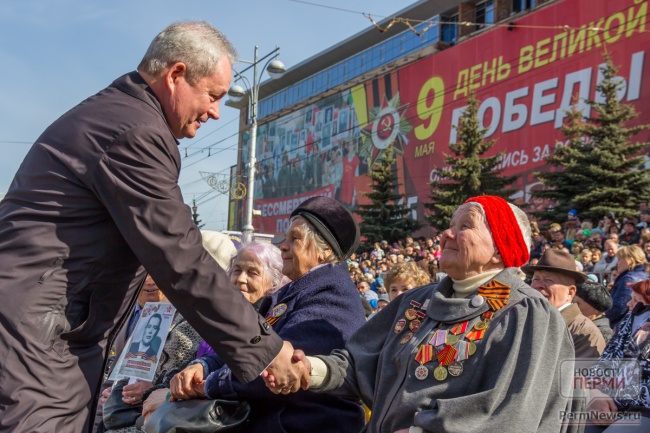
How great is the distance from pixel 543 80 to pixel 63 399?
31.4m

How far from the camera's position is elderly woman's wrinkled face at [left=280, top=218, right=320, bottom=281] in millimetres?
3865

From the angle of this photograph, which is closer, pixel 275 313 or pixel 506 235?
pixel 506 235

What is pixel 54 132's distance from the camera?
2.61 metres

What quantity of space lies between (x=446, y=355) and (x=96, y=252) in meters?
1.44

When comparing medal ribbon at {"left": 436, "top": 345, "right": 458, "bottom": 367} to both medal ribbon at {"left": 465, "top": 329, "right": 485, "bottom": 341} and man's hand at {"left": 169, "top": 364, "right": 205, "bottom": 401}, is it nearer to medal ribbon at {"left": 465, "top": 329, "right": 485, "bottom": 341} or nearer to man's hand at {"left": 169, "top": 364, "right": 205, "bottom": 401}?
medal ribbon at {"left": 465, "top": 329, "right": 485, "bottom": 341}

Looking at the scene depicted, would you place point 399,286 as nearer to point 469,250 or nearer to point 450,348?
point 469,250

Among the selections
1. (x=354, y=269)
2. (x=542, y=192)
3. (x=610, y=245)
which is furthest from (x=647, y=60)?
(x=610, y=245)

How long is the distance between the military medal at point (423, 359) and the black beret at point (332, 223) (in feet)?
3.43

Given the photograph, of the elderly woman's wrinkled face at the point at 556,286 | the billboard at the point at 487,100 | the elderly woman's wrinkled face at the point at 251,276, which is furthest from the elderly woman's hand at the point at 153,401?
the billboard at the point at 487,100

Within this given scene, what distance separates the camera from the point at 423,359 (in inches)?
118

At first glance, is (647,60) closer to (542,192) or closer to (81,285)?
(542,192)

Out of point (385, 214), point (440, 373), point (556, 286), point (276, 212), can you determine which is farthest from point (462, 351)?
point (276, 212)

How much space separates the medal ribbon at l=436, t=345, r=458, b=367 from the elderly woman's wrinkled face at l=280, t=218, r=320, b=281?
110 cm

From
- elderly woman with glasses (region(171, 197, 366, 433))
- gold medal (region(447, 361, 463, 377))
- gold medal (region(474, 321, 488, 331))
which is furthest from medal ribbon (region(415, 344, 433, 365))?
elderly woman with glasses (region(171, 197, 366, 433))
